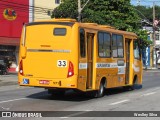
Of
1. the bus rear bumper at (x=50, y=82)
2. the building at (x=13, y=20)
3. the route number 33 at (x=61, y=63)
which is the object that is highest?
the building at (x=13, y=20)

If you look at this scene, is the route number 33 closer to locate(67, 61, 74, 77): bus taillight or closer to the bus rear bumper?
locate(67, 61, 74, 77): bus taillight

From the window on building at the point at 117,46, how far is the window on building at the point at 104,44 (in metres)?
0.55

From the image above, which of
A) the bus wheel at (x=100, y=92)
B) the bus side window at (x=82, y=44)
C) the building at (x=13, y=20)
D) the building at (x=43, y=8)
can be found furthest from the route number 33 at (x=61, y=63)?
the building at (x=43, y=8)

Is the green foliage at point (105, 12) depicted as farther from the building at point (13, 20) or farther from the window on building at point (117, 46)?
the window on building at point (117, 46)

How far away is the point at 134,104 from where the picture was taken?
1527 centimetres

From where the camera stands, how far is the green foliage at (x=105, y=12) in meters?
41.0

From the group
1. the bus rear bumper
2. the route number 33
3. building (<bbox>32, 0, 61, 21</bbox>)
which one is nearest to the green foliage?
building (<bbox>32, 0, 61, 21</bbox>)

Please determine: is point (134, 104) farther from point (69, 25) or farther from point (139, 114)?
point (69, 25)

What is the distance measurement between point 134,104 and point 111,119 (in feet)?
12.7

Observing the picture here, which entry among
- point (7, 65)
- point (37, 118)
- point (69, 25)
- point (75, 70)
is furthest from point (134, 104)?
point (7, 65)

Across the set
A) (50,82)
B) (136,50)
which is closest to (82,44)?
(50,82)

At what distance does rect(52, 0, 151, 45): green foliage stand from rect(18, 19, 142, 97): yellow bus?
23.4m

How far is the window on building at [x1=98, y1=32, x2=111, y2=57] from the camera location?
17438mm

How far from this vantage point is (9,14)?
38688mm
